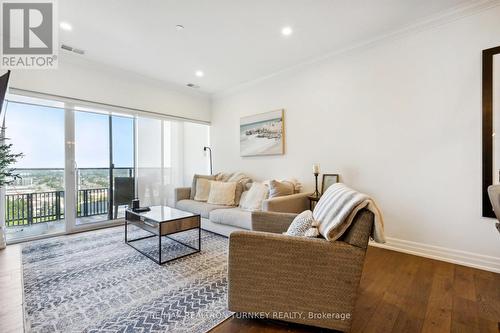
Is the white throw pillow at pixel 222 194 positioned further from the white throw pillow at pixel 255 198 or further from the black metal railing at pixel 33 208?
the black metal railing at pixel 33 208

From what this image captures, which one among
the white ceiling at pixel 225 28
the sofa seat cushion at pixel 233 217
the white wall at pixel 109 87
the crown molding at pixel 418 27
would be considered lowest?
the sofa seat cushion at pixel 233 217

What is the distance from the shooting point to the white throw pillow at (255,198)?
320 centimetres

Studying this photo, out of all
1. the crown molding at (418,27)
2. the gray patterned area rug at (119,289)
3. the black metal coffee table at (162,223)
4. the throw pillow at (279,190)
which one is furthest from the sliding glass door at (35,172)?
the crown molding at (418,27)

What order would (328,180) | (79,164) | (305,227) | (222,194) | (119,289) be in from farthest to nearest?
(222,194) → (79,164) → (328,180) → (119,289) → (305,227)

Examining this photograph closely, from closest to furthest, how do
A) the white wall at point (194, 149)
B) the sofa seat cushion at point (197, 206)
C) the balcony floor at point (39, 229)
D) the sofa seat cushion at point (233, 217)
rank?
the sofa seat cushion at point (233, 217) → the balcony floor at point (39, 229) → the sofa seat cushion at point (197, 206) → the white wall at point (194, 149)

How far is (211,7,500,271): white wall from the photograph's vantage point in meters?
2.22

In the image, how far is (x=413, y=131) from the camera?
254cm

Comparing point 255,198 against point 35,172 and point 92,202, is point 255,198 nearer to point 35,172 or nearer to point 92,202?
point 92,202

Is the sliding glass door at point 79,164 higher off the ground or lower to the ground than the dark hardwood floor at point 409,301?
higher

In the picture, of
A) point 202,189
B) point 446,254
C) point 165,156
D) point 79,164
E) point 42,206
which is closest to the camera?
point 446,254

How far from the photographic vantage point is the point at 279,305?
1.37 metres

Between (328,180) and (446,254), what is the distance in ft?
4.83

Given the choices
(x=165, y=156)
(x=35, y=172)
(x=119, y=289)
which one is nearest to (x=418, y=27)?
(x=119, y=289)

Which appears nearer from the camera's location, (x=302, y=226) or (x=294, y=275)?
(x=294, y=275)
